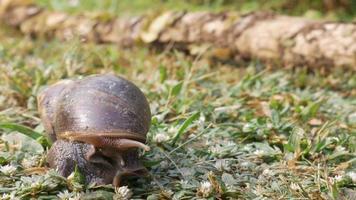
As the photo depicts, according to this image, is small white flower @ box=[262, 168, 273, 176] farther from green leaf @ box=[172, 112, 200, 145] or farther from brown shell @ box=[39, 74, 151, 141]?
brown shell @ box=[39, 74, 151, 141]

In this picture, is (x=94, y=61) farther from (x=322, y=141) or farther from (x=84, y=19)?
(x=322, y=141)

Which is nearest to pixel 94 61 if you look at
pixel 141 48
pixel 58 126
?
pixel 141 48

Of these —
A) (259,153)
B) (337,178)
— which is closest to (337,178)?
(337,178)

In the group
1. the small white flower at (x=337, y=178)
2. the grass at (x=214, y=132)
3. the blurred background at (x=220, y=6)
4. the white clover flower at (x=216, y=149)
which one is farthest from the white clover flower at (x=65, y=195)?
the blurred background at (x=220, y=6)

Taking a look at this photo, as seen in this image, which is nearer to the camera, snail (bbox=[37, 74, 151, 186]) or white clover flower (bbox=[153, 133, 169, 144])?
snail (bbox=[37, 74, 151, 186])

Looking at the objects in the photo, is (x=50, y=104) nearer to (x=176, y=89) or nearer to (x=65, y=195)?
(x=65, y=195)

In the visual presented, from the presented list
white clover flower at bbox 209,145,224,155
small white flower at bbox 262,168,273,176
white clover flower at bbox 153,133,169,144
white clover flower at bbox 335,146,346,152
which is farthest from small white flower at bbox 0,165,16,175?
white clover flower at bbox 335,146,346,152

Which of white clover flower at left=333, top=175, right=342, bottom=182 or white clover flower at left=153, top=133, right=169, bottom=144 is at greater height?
white clover flower at left=153, top=133, right=169, bottom=144
